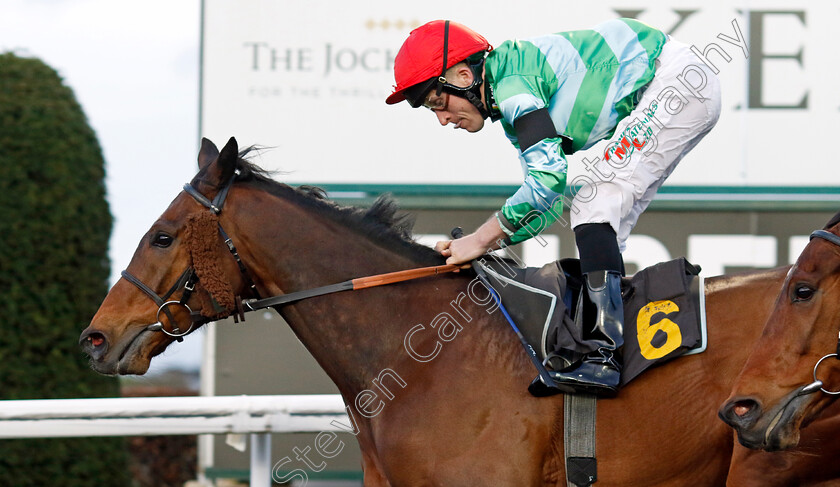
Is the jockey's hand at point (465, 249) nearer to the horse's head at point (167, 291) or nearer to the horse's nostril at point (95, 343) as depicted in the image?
the horse's head at point (167, 291)

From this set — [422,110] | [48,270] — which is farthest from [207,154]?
[48,270]

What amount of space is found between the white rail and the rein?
79 centimetres

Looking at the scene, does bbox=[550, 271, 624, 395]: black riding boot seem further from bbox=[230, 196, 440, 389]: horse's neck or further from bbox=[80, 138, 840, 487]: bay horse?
Result: bbox=[230, 196, 440, 389]: horse's neck

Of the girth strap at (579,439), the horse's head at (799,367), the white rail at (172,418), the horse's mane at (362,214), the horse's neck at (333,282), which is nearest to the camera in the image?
the horse's head at (799,367)

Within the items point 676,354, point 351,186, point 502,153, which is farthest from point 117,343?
point 502,153

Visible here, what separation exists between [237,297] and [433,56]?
969 mm

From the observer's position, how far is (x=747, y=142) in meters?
5.25

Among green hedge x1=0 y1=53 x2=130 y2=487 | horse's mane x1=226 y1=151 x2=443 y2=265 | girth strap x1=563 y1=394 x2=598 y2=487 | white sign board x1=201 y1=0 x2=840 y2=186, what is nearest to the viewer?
girth strap x1=563 y1=394 x2=598 y2=487

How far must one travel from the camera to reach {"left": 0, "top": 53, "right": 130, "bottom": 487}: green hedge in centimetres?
506

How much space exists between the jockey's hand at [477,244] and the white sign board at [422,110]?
8.37 ft

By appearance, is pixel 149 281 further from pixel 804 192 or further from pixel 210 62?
pixel 804 192

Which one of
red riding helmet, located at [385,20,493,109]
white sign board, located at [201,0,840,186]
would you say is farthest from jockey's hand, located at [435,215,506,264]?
white sign board, located at [201,0,840,186]

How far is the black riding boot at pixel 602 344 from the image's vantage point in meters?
2.50

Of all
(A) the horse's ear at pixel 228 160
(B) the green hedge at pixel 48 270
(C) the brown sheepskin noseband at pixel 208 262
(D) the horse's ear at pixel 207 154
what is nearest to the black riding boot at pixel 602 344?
(C) the brown sheepskin noseband at pixel 208 262
